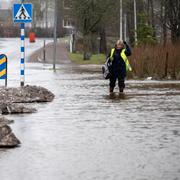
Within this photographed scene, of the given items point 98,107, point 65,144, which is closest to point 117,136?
point 65,144

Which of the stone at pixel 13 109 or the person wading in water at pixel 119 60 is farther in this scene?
the person wading in water at pixel 119 60

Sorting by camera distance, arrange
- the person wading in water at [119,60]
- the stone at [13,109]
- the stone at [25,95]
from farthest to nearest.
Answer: the person wading in water at [119,60] → the stone at [25,95] → the stone at [13,109]

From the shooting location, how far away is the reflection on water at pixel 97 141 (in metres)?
8.18

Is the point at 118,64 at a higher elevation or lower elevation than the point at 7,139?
higher

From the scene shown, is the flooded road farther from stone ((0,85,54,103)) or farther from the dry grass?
the dry grass

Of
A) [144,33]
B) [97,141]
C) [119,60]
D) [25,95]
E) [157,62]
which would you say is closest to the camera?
[97,141]

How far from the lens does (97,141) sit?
10336 mm

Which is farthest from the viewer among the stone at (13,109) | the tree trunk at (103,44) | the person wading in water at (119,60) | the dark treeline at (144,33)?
the tree trunk at (103,44)

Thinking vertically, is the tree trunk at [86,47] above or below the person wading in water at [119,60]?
below

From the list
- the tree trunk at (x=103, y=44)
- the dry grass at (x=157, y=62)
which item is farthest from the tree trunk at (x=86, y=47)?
the dry grass at (x=157, y=62)

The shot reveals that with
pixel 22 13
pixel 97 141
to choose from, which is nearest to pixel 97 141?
pixel 97 141

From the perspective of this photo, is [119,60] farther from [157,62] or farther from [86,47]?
[86,47]

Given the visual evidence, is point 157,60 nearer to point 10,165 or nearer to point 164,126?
point 164,126

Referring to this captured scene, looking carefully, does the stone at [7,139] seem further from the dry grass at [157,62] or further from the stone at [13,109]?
the dry grass at [157,62]
